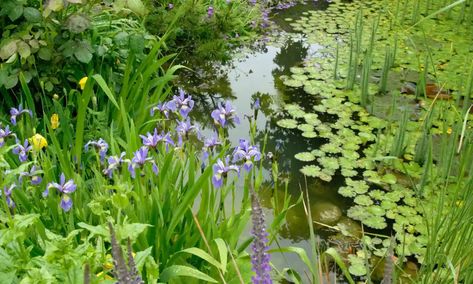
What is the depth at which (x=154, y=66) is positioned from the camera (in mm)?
2748

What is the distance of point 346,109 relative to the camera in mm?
3584

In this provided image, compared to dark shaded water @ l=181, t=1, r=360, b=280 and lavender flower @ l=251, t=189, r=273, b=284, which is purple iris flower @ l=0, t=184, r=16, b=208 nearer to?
lavender flower @ l=251, t=189, r=273, b=284

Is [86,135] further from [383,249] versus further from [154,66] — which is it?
[383,249]

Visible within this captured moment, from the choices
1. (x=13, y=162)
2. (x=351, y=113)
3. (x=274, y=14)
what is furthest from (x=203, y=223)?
(x=274, y=14)

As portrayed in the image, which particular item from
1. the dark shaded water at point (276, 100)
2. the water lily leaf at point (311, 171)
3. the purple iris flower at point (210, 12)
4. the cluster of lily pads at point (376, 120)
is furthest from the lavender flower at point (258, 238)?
the purple iris flower at point (210, 12)

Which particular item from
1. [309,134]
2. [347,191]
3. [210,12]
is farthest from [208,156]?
[210,12]

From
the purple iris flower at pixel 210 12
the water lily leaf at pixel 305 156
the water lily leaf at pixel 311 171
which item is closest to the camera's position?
the water lily leaf at pixel 311 171

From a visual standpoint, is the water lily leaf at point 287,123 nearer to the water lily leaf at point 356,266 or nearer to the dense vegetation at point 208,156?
the dense vegetation at point 208,156

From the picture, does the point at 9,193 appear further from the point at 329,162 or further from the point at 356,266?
the point at 329,162

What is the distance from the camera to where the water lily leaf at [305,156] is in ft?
10.1

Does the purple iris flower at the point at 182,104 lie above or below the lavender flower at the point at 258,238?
below

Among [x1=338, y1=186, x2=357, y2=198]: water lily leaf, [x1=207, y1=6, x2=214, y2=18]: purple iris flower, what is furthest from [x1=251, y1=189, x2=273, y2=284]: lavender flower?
[x1=207, y1=6, x2=214, y2=18]: purple iris flower

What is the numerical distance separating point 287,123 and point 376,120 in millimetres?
573

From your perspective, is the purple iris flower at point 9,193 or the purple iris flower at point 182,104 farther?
the purple iris flower at point 182,104
